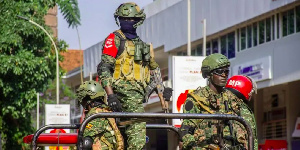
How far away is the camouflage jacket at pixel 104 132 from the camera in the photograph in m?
10.3

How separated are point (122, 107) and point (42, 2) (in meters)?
25.1

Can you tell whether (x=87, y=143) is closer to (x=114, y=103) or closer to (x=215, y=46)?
(x=114, y=103)

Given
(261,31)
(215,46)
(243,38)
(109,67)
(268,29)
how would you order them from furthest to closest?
(215,46) → (243,38) → (261,31) → (268,29) → (109,67)

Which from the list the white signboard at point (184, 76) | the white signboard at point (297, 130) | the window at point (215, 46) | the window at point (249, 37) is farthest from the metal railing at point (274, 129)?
the white signboard at point (184, 76)

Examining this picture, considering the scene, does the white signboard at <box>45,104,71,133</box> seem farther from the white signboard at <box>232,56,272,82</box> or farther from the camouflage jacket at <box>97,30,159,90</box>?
the camouflage jacket at <box>97,30,159,90</box>

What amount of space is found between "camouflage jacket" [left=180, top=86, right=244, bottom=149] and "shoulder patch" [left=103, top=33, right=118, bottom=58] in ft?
5.16

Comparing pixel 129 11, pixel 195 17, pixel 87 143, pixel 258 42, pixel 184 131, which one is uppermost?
pixel 195 17

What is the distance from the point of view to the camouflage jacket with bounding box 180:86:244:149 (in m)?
9.54

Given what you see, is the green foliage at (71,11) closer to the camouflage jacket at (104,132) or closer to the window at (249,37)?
the window at (249,37)

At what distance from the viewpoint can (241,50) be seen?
41.0 metres

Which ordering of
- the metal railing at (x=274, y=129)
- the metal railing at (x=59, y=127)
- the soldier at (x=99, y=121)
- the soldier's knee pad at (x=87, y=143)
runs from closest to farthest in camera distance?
the metal railing at (x=59, y=127)
the soldier's knee pad at (x=87, y=143)
the soldier at (x=99, y=121)
the metal railing at (x=274, y=129)

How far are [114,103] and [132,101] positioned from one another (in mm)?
769

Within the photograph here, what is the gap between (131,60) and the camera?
37.4 feet

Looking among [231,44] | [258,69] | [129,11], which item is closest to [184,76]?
[129,11]
